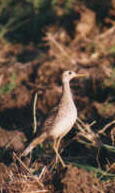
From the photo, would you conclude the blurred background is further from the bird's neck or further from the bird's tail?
the bird's neck

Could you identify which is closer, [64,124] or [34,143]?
[64,124]

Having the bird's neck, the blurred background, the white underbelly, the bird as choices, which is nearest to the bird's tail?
A: the bird

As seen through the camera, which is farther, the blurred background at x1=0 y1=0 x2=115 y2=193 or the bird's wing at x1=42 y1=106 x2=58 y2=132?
the blurred background at x1=0 y1=0 x2=115 y2=193

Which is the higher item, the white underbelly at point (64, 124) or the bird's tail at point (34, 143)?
the white underbelly at point (64, 124)

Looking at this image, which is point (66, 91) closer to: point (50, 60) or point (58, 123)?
point (58, 123)

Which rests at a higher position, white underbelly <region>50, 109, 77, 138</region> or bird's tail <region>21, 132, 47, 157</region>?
white underbelly <region>50, 109, 77, 138</region>

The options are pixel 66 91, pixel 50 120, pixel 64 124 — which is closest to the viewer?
pixel 64 124

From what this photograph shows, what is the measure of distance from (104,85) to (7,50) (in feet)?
7.95

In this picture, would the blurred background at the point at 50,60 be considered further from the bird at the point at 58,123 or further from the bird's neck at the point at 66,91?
the bird's neck at the point at 66,91

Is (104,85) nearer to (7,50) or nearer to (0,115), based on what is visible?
(0,115)

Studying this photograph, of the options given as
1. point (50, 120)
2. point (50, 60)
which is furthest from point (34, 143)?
point (50, 60)

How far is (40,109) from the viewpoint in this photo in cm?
995

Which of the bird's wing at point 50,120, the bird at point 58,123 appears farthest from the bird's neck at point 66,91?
the bird's wing at point 50,120

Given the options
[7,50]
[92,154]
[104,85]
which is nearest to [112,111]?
[104,85]
